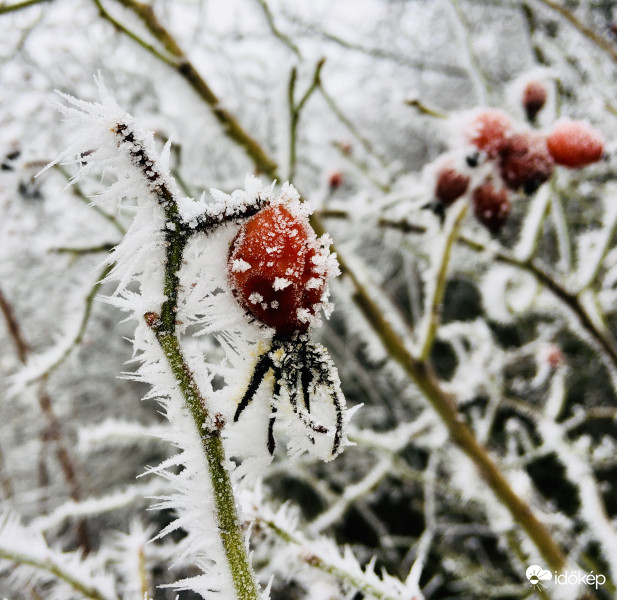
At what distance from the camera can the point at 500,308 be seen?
1211mm

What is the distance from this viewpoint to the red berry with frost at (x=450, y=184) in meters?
0.81

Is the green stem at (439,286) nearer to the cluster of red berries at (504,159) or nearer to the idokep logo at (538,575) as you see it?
the cluster of red berries at (504,159)

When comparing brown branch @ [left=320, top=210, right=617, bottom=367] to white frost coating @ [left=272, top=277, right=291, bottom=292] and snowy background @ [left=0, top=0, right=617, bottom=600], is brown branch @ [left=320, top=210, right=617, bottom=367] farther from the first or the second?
white frost coating @ [left=272, top=277, right=291, bottom=292]

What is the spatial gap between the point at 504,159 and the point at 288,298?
0.61m

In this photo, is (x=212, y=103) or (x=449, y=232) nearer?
(x=449, y=232)

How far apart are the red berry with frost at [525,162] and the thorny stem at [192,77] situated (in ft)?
1.73

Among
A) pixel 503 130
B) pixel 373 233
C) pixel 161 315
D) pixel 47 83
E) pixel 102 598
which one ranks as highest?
pixel 47 83

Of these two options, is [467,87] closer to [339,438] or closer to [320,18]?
[320,18]

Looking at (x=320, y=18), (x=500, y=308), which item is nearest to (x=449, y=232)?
(x=500, y=308)

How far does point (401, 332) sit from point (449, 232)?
0.49 metres

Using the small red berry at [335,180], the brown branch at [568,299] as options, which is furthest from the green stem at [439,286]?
the small red berry at [335,180]

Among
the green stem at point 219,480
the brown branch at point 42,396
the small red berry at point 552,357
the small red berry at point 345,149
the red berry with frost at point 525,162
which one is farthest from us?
the small red berry at point 552,357

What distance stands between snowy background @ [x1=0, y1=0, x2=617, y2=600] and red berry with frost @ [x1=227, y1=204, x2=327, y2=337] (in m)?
0.03

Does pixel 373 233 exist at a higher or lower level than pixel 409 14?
lower
